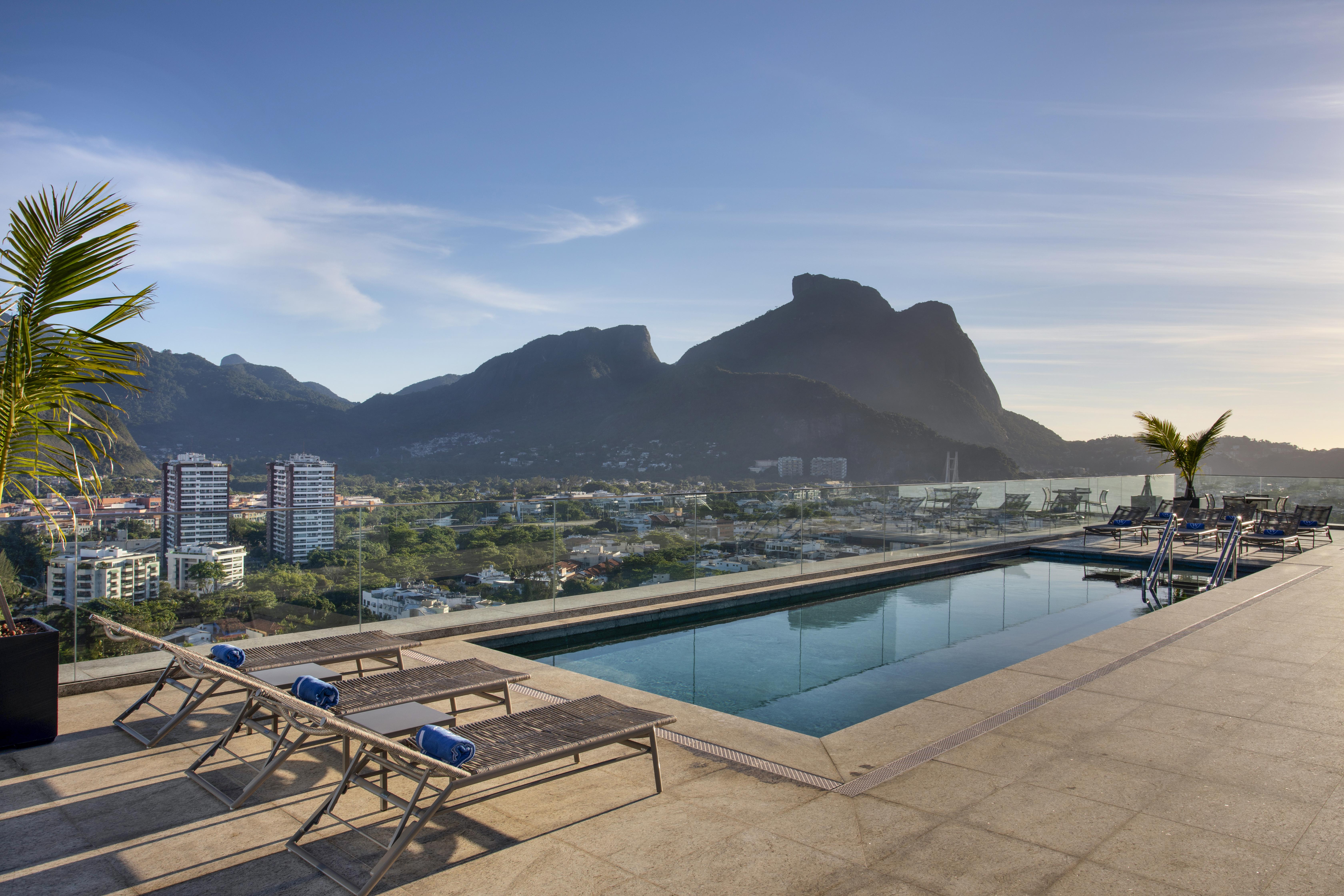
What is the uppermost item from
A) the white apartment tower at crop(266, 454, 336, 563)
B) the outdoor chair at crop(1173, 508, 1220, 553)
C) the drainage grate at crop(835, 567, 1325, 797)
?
the white apartment tower at crop(266, 454, 336, 563)

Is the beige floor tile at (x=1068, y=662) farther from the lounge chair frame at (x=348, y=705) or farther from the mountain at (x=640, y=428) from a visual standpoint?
the mountain at (x=640, y=428)

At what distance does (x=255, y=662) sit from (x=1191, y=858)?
408 centimetres

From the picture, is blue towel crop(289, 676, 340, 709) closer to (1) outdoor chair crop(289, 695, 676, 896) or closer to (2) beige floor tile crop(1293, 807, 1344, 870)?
(1) outdoor chair crop(289, 695, 676, 896)

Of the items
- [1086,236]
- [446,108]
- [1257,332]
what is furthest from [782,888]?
[1257,332]

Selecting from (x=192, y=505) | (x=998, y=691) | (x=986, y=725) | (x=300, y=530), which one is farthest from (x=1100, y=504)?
(x=192, y=505)

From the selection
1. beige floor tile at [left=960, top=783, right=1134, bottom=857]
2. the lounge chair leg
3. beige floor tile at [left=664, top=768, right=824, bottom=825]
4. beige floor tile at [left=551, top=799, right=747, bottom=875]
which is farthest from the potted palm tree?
beige floor tile at [left=960, top=783, right=1134, bottom=857]

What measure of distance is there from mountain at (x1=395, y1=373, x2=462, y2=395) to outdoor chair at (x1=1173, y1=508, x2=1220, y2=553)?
2248 inches

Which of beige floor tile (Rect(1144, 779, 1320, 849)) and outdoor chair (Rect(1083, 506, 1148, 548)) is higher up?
outdoor chair (Rect(1083, 506, 1148, 548))

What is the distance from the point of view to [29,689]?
355 cm

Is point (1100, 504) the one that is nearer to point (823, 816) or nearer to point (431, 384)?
point (823, 816)

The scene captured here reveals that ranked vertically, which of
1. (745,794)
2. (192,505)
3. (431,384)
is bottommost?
(745,794)

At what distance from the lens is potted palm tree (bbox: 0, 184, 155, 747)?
3.61m

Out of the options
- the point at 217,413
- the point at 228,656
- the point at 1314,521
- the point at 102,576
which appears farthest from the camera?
the point at 217,413

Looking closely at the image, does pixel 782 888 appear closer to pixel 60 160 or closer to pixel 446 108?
pixel 60 160
